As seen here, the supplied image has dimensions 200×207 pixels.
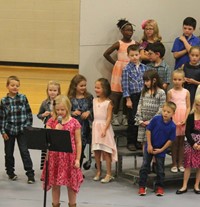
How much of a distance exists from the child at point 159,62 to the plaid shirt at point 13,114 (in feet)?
6.89

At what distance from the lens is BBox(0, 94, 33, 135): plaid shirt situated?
8219 millimetres

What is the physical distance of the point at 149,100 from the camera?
26.8ft

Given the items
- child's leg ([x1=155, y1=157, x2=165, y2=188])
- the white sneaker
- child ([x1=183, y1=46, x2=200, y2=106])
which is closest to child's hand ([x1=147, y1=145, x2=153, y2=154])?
child's leg ([x1=155, y1=157, x2=165, y2=188])

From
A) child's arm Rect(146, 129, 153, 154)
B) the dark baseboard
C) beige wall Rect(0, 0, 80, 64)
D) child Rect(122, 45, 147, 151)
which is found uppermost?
beige wall Rect(0, 0, 80, 64)

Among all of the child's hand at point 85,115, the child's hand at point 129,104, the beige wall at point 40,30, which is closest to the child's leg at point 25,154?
the child's hand at point 85,115

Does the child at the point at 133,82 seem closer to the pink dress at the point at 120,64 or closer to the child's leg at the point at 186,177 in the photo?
the pink dress at the point at 120,64

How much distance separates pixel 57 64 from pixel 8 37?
1915 millimetres

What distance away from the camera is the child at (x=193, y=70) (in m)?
8.46

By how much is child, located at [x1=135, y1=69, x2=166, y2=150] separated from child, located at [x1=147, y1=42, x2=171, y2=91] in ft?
2.13

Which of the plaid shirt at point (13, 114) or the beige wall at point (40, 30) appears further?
the beige wall at point (40, 30)

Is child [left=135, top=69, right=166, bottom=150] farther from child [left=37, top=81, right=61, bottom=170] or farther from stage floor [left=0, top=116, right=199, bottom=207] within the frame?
child [left=37, top=81, right=61, bottom=170]

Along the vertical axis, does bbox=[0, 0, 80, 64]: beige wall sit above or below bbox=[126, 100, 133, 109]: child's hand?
above

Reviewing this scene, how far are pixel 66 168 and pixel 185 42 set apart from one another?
11.5 feet

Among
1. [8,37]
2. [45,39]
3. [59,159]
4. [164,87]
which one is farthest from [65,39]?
[59,159]
